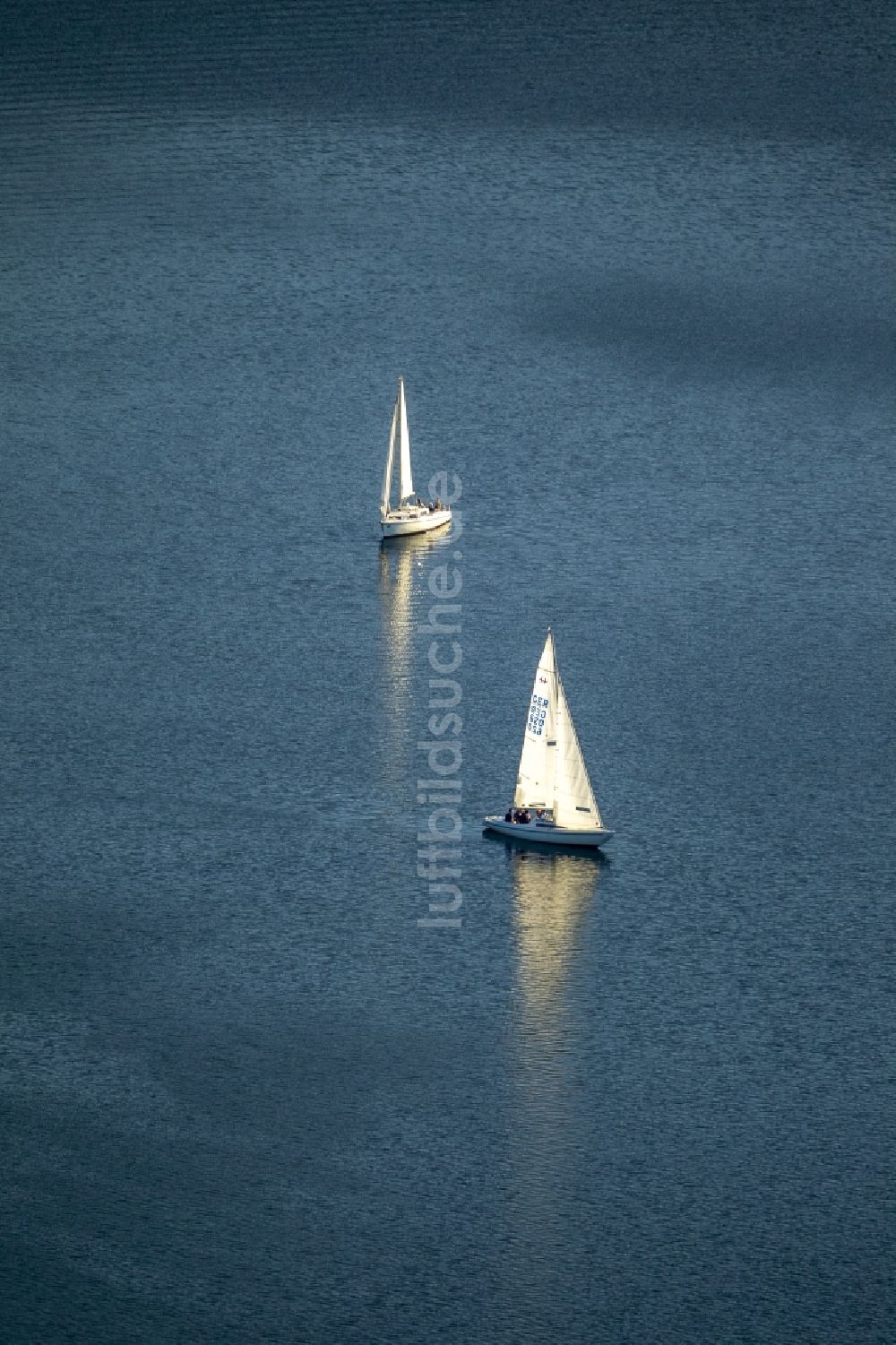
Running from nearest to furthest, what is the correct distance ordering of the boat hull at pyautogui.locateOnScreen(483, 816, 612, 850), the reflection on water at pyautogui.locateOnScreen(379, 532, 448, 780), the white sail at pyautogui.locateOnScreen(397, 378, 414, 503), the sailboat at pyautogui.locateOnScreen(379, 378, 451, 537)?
the boat hull at pyautogui.locateOnScreen(483, 816, 612, 850) → the reflection on water at pyautogui.locateOnScreen(379, 532, 448, 780) → the sailboat at pyautogui.locateOnScreen(379, 378, 451, 537) → the white sail at pyautogui.locateOnScreen(397, 378, 414, 503)

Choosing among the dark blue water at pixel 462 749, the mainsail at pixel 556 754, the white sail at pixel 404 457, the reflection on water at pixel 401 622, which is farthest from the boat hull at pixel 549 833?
the white sail at pixel 404 457

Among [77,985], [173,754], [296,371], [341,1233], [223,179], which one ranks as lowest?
[341,1233]

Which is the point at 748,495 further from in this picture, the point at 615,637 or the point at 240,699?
the point at 240,699

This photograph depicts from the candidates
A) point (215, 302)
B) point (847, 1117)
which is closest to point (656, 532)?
point (215, 302)

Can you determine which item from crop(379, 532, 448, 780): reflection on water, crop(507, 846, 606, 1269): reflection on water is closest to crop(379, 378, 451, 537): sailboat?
crop(379, 532, 448, 780): reflection on water

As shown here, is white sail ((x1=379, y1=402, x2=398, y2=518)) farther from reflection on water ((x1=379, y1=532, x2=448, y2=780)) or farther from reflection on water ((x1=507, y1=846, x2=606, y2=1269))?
reflection on water ((x1=507, y1=846, x2=606, y2=1269))

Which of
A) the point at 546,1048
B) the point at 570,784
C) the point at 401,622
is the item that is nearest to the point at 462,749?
the point at 570,784

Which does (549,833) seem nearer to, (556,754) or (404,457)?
(556,754)

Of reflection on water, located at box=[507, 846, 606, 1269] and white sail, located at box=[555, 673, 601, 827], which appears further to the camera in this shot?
white sail, located at box=[555, 673, 601, 827]

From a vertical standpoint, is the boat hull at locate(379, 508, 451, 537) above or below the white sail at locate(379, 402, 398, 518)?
below
